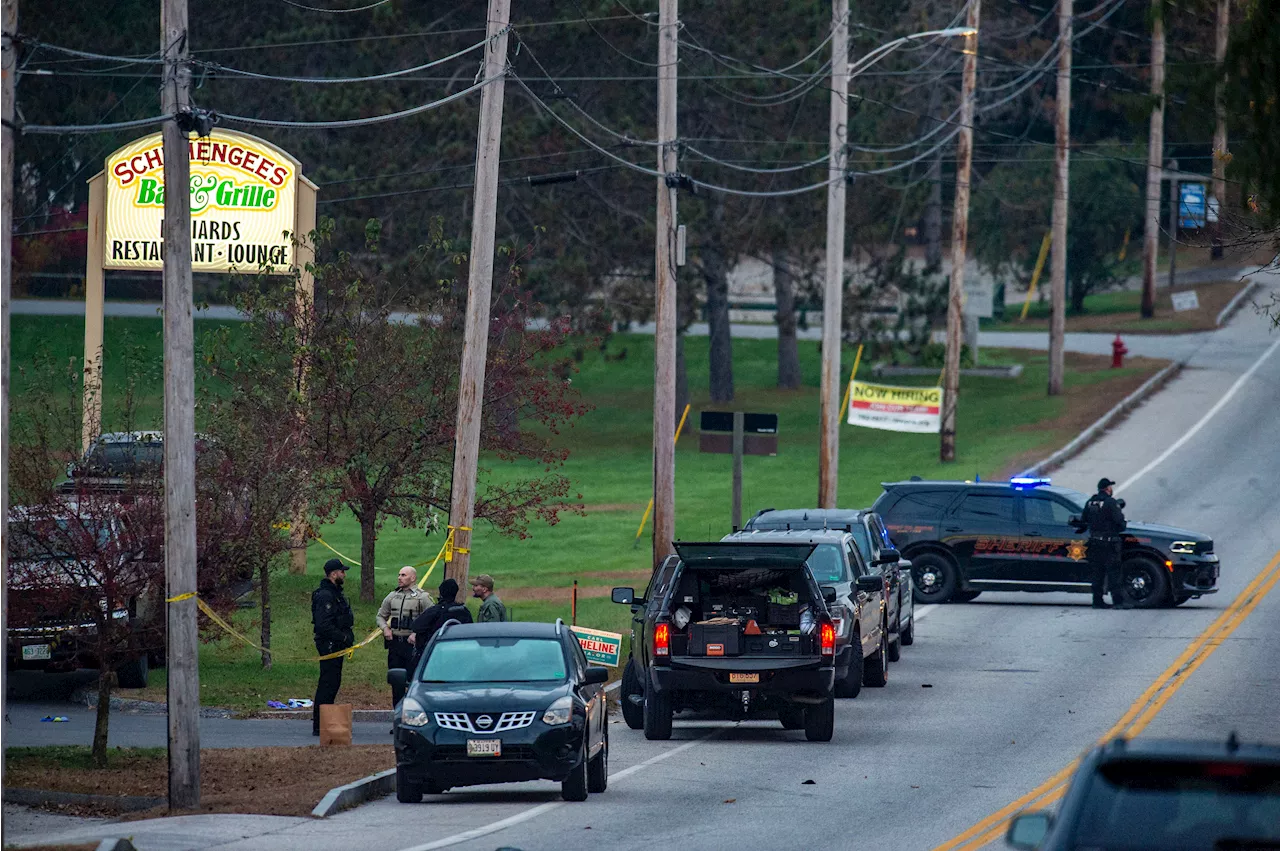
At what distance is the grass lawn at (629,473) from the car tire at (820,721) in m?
5.74

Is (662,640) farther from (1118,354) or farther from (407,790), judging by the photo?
(1118,354)

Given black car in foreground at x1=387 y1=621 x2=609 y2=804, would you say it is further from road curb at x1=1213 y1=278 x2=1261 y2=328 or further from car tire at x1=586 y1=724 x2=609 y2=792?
road curb at x1=1213 y1=278 x2=1261 y2=328

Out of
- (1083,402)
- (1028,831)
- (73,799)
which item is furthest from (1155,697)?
(1083,402)

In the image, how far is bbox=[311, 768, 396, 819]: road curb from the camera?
15.3 m

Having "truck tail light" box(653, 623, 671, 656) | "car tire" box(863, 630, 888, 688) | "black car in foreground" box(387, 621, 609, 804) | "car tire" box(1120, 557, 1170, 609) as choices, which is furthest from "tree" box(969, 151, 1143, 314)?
"black car in foreground" box(387, 621, 609, 804)

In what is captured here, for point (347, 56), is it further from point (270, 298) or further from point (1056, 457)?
point (270, 298)

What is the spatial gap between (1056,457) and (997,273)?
33.9 m

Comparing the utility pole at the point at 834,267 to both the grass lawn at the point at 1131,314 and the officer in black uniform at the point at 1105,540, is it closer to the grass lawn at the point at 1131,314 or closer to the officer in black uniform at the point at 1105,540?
the officer in black uniform at the point at 1105,540

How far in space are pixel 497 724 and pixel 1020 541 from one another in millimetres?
16428

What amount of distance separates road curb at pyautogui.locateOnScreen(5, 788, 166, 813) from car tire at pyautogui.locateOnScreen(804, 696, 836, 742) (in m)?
6.58

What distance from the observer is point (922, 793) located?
1612 centimetres

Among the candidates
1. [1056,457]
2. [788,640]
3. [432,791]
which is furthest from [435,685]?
[1056,457]

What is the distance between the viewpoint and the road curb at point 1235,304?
232ft

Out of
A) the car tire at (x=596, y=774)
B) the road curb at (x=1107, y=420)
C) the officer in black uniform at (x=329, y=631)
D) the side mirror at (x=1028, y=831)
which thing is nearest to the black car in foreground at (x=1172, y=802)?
the side mirror at (x=1028, y=831)
